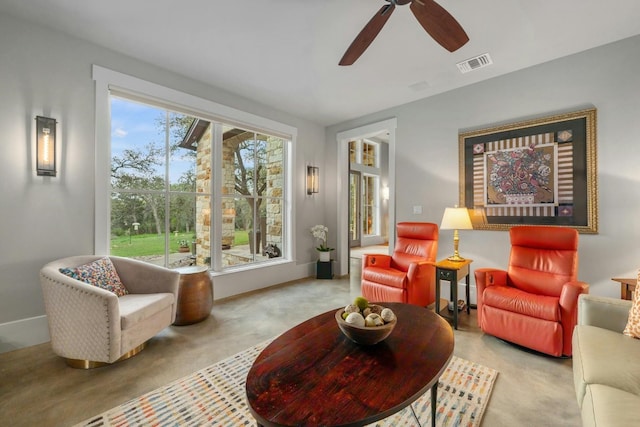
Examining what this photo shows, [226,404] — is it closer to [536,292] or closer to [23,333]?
[23,333]

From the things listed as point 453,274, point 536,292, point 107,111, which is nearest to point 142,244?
point 107,111

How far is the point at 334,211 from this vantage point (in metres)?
5.05

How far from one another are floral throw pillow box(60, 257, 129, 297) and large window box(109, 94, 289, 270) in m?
0.49

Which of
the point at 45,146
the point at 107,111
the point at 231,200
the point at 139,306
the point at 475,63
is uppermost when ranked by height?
the point at 475,63

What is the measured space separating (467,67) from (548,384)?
3007 millimetres

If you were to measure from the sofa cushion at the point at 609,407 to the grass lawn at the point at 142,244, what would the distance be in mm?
3648

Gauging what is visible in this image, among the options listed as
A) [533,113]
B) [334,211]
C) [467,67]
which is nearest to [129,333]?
[334,211]

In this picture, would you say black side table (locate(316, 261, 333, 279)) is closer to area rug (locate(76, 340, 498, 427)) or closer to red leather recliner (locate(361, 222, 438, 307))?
red leather recliner (locate(361, 222, 438, 307))

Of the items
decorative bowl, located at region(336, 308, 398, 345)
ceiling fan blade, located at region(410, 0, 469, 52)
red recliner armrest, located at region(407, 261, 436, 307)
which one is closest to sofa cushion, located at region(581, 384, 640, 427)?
decorative bowl, located at region(336, 308, 398, 345)

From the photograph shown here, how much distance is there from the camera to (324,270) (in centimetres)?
470

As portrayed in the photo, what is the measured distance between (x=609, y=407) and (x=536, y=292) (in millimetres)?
1726

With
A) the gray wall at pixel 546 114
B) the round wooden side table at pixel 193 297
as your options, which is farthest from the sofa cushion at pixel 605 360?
the round wooden side table at pixel 193 297

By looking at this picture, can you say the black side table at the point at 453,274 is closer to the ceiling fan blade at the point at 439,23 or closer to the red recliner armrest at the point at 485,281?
the red recliner armrest at the point at 485,281

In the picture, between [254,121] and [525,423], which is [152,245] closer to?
[254,121]
